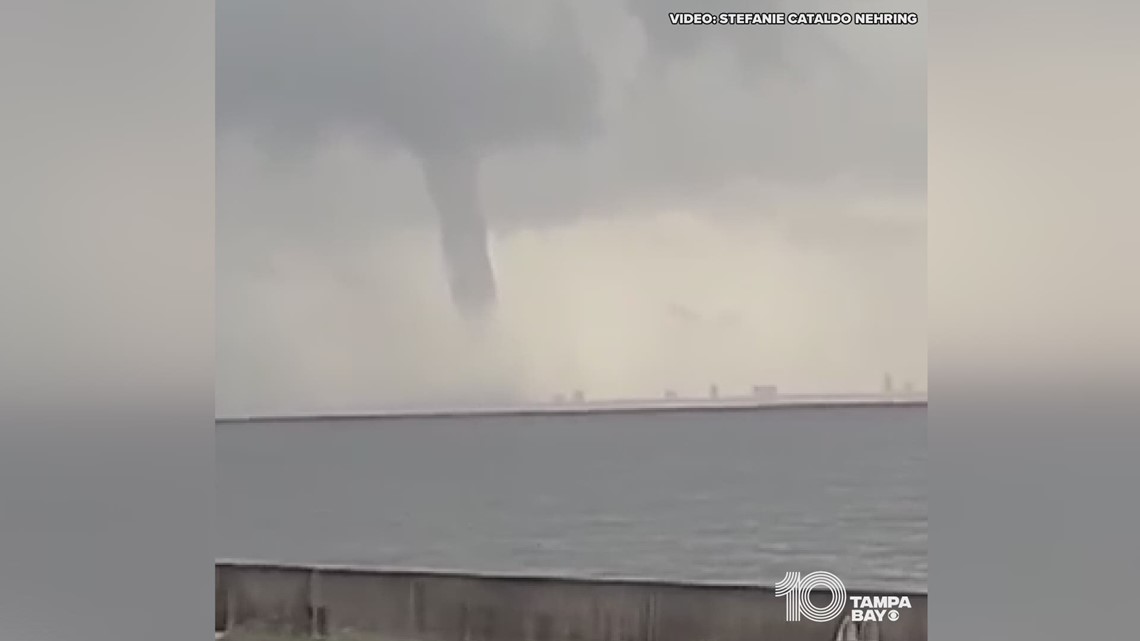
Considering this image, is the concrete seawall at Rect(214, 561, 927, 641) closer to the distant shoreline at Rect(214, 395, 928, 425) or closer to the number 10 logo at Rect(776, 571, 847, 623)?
the number 10 logo at Rect(776, 571, 847, 623)

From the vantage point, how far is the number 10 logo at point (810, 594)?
1.94 m

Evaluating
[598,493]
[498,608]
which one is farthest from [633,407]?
[498,608]

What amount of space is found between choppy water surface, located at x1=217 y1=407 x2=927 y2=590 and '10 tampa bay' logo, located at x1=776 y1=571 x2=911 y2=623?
0.03 m

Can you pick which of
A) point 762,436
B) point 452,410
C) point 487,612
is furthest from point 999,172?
point 487,612

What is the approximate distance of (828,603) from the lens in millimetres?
1952

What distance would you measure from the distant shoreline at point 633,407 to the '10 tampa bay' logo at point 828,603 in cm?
34

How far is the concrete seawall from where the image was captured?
195cm

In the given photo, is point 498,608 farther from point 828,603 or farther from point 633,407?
point 828,603

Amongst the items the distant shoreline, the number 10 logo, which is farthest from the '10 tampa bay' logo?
the distant shoreline

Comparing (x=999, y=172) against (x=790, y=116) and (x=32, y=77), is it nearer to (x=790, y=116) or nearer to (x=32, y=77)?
(x=790, y=116)

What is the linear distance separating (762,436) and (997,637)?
0.59m

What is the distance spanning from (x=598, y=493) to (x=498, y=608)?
31cm

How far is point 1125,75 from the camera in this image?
191cm

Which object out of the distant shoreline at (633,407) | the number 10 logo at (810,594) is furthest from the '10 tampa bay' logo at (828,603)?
the distant shoreline at (633,407)
